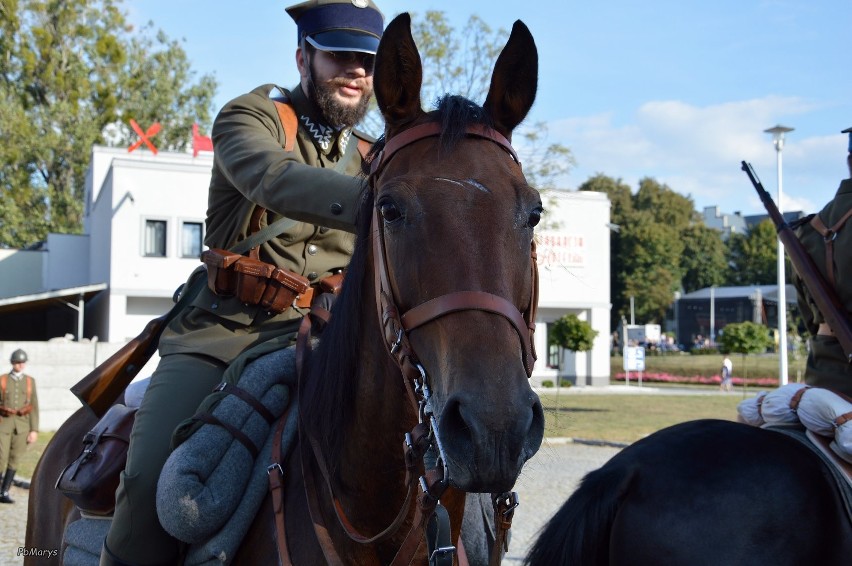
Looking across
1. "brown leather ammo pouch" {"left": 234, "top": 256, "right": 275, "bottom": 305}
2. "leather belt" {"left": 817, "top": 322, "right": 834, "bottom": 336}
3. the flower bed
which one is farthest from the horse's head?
the flower bed

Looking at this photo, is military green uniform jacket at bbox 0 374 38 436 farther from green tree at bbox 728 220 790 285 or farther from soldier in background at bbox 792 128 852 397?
green tree at bbox 728 220 790 285

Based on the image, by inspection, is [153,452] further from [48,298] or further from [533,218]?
[48,298]

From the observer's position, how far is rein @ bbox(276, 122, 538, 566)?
1.98m

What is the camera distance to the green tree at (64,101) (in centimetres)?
4147

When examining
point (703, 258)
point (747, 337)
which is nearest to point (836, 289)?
point (747, 337)

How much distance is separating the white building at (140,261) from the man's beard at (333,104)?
20783 millimetres

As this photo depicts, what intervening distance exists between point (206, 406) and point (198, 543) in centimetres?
46

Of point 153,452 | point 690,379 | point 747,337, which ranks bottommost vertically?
point 690,379

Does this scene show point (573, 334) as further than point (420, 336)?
Yes

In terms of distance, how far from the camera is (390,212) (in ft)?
7.14

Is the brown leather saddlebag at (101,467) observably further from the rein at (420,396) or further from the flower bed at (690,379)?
the flower bed at (690,379)

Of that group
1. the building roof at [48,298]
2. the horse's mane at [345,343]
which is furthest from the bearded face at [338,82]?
the building roof at [48,298]

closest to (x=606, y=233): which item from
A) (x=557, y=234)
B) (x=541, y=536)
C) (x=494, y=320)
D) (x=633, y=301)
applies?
(x=557, y=234)

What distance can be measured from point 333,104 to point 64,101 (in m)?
44.0
